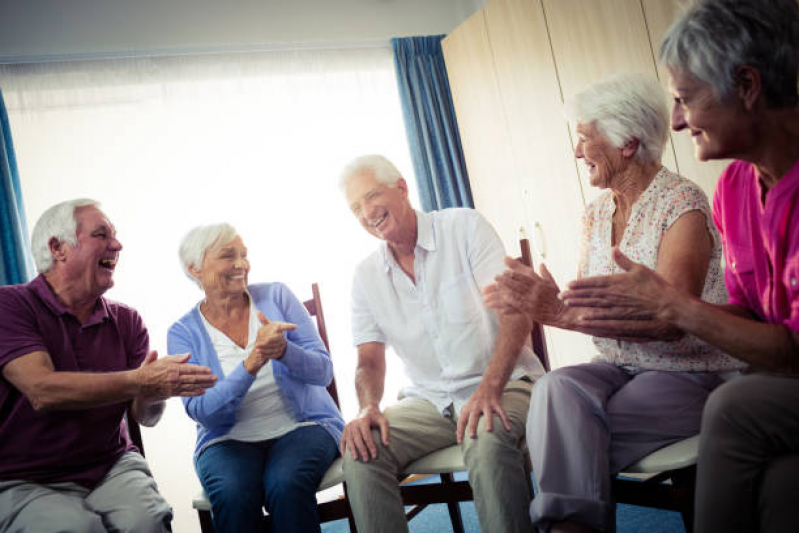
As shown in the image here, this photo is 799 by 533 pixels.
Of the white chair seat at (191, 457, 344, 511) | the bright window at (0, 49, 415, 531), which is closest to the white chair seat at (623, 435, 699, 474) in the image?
the white chair seat at (191, 457, 344, 511)

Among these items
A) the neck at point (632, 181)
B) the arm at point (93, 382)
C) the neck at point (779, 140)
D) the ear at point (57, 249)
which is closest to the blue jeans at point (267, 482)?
the arm at point (93, 382)

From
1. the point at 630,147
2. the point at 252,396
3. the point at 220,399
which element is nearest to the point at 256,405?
the point at 252,396

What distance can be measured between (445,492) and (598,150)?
991 millimetres

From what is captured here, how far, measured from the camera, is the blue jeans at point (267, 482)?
5.58 ft

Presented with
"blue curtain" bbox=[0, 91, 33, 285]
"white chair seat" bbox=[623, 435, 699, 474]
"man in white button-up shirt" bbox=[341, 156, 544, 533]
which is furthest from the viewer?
"blue curtain" bbox=[0, 91, 33, 285]

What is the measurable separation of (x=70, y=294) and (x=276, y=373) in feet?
2.17

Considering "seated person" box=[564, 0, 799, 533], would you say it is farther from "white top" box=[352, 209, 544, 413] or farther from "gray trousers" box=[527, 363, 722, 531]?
"white top" box=[352, 209, 544, 413]

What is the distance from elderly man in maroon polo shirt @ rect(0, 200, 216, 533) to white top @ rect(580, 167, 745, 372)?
1099mm

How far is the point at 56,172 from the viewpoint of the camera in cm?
308

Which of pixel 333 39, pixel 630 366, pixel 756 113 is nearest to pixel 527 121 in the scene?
pixel 333 39

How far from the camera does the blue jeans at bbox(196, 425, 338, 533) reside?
1700mm

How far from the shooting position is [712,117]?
45.6 inches

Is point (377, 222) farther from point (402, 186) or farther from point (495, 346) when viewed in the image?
point (495, 346)

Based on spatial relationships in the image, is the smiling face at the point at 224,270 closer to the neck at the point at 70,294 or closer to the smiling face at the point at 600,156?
the neck at the point at 70,294
